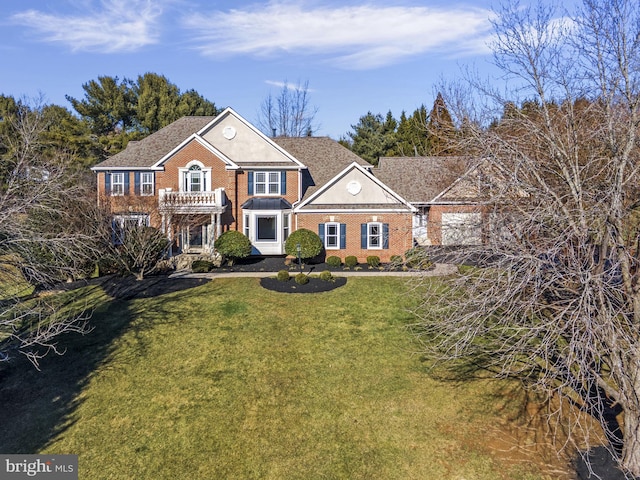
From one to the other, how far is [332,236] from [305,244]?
8.79 feet

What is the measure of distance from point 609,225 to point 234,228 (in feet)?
73.4

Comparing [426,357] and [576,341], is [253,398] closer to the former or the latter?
[426,357]

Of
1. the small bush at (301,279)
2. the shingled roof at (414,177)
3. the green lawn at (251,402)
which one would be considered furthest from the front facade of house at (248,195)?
the green lawn at (251,402)

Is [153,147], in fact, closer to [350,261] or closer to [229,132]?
[229,132]

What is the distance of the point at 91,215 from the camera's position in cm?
2108

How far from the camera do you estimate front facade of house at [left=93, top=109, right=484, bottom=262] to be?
24953mm

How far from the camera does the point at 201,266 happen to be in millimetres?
22359

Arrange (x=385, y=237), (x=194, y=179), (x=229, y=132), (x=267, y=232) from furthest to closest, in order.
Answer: (x=229, y=132) < (x=267, y=232) < (x=194, y=179) < (x=385, y=237)

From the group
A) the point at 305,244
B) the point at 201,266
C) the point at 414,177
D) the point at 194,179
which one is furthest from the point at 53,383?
the point at 414,177

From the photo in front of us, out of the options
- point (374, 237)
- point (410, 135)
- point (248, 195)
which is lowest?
point (374, 237)

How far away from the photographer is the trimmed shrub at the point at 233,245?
2380cm

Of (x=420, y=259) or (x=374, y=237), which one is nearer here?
(x=420, y=259)

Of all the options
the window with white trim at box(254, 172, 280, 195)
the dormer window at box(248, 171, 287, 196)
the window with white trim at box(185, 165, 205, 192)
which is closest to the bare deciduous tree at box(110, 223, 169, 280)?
the window with white trim at box(185, 165, 205, 192)

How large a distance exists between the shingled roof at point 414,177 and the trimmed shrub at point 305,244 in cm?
900
